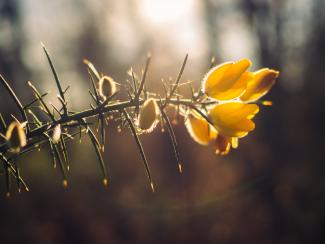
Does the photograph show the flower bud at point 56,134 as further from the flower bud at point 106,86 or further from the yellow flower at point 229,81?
the yellow flower at point 229,81

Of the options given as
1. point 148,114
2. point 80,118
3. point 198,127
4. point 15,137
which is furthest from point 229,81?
point 15,137

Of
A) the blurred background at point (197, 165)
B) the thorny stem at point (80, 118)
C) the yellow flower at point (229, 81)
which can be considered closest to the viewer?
the thorny stem at point (80, 118)

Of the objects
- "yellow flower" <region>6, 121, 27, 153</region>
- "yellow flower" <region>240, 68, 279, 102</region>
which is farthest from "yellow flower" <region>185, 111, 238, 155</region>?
"yellow flower" <region>6, 121, 27, 153</region>

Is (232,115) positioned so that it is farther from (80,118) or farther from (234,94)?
(80,118)

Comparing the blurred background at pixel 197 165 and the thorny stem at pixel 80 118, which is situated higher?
the thorny stem at pixel 80 118

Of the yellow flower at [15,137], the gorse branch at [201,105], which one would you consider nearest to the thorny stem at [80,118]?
the gorse branch at [201,105]

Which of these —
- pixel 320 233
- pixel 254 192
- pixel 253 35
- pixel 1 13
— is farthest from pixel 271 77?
pixel 1 13

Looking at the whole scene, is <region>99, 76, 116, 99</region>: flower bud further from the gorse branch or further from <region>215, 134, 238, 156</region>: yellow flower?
<region>215, 134, 238, 156</region>: yellow flower
